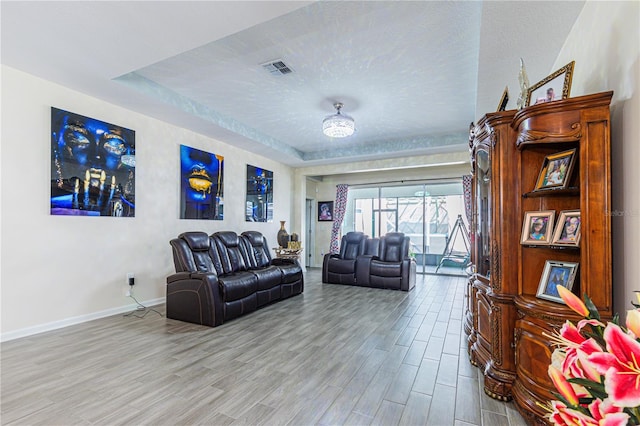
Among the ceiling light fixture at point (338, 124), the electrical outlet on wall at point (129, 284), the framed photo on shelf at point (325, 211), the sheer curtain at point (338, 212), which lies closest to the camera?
the electrical outlet on wall at point (129, 284)

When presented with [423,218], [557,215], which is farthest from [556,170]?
[423,218]

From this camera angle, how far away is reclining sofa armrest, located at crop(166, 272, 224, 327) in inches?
142

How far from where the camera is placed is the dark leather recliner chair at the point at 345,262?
6262 mm

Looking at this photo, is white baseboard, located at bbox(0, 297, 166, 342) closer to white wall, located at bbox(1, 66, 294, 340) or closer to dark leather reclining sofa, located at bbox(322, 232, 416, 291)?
white wall, located at bbox(1, 66, 294, 340)

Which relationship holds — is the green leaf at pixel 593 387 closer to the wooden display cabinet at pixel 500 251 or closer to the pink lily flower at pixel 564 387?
the pink lily flower at pixel 564 387

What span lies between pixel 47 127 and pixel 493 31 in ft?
15.1

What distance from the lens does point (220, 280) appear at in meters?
3.77

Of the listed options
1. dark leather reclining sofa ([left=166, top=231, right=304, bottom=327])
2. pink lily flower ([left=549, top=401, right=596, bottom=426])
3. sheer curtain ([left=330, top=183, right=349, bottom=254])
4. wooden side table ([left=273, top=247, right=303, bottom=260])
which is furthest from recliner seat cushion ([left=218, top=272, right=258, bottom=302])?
sheer curtain ([left=330, top=183, right=349, bottom=254])

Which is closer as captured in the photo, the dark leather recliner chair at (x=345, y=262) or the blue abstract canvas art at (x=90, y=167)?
the blue abstract canvas art at (x=90, y=167)

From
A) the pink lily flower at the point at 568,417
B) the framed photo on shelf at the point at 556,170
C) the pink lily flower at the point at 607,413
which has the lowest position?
the pink lily flower at the point at 568,417

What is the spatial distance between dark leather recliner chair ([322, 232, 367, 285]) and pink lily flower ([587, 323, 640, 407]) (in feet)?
18.5

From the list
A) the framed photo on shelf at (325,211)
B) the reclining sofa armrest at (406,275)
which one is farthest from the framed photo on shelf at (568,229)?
the framed photo on shelf at (325,211)

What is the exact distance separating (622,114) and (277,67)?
299 cm

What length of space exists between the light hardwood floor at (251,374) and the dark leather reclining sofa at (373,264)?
1774mm
